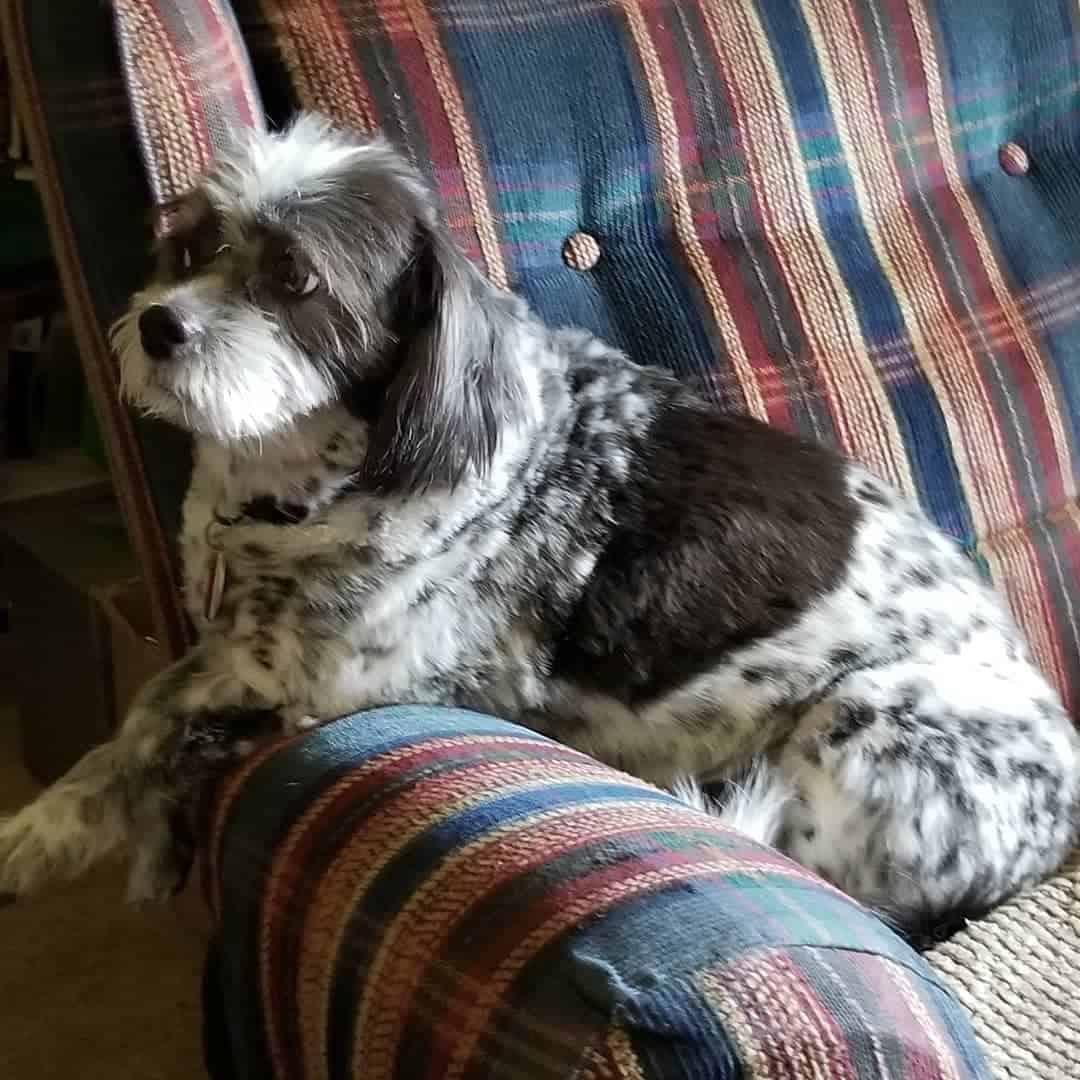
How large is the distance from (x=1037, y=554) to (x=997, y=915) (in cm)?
58

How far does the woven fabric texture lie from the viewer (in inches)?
48.5

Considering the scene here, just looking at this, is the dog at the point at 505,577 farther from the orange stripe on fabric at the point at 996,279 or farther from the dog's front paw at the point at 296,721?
the orange stripe on fabric at the point at 996,279

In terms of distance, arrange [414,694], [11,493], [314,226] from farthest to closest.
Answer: [11,493]
[414,694]
[314,226]

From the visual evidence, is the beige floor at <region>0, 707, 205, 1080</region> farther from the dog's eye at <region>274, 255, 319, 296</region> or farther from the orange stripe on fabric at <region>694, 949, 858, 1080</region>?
the orange stripe on fabric at <region>694, 949, 858, 1080</region>

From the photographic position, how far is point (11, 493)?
228 cm

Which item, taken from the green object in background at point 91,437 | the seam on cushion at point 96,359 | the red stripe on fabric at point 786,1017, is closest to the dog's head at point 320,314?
the seam on cushion at point 96,359

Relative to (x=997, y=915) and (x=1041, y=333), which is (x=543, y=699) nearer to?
(x=997, y=915)

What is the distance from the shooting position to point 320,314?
1.29m

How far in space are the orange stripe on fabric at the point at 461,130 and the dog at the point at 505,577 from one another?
0.12m

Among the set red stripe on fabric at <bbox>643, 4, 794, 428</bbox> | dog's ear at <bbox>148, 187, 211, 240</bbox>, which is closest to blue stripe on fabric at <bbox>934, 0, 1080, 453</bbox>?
red stripe on fabric at <bbox>643, 4, 794, 428</bbox>

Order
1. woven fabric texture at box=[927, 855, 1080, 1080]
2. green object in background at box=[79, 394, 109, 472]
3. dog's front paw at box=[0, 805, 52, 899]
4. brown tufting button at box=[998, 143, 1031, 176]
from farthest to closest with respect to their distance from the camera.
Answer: green object in background at box=[79, 394, 109, 472] → brown tufting button at box=[998, 143, 1031, 176] → dog's front paw at box=[0, 805, 52, 899] → woven fabric texture at box=[927, 855, 1080, 1080]

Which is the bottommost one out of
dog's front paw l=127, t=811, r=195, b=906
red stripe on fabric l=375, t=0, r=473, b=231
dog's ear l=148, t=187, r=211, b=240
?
dog's front paw l=127, t=811, r=195, b=906

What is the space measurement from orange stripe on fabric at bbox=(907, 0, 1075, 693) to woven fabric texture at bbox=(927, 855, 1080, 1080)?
429 mm

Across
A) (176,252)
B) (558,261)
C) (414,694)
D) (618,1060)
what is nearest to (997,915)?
(414,694)
